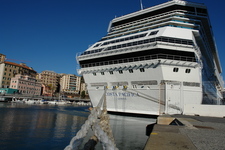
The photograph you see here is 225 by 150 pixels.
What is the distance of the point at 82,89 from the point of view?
128m

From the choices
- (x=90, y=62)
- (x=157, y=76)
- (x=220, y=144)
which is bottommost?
(x=220, y=144)

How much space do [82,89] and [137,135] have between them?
11730 cm

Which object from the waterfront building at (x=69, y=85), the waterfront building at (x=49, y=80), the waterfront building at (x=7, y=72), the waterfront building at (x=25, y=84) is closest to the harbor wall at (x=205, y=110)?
the waterfront building at (x=25, y=84)

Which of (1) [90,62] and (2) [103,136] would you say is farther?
(1) [90,62]

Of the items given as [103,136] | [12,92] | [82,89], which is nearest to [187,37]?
[103,136]

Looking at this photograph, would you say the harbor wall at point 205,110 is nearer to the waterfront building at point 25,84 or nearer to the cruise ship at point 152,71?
the cruise ship at point 152,71

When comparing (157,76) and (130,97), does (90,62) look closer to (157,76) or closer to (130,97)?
(130,97)

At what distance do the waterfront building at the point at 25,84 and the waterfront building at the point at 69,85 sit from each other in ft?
79.0

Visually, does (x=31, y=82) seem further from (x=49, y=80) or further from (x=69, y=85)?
(x=69, y=85)

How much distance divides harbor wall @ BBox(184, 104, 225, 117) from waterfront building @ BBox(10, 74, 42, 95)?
3232 inches

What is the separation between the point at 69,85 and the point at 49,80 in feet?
44.5

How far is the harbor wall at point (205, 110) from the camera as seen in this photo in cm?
1742

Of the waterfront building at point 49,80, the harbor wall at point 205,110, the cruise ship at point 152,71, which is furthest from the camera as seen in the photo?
the waterfront building at point 49,80

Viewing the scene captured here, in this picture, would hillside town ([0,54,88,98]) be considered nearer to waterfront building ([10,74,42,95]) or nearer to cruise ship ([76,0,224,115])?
waterfront building ([10,74,42,95])
